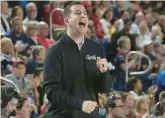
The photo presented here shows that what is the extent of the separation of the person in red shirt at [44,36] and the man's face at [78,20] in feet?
18.5

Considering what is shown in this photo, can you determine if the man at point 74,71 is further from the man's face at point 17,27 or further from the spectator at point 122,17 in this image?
the spectator at point 122,17

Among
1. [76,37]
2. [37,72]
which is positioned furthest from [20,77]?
[76,37]

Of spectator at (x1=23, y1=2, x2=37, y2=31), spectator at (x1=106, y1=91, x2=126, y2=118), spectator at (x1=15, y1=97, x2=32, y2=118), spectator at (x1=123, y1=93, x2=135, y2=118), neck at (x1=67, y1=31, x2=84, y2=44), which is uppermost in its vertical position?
neck at (x1=67, y1=31, x2=84, y2=44)

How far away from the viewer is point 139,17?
14281mm

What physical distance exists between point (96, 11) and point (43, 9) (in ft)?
4.43

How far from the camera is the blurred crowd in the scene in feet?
24.6

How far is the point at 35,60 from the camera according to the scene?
9758 mm

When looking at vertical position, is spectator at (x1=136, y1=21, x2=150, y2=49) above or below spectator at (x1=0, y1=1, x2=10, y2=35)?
below

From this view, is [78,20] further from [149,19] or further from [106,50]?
[149,19]

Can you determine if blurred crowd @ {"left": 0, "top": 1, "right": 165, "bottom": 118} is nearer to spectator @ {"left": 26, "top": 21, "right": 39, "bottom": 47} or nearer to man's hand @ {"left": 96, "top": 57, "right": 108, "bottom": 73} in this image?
spectator @ {"left": 26, "top": 21, "right": 39, "bottom": 47}

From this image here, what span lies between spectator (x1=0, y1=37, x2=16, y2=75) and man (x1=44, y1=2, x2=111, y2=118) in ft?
12.6

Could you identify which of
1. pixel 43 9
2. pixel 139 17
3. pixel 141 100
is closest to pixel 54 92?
pixel 141 100

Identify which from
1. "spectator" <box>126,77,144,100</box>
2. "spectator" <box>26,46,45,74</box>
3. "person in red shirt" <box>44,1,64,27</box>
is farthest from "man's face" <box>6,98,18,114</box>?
"person in red shirt" <box>44,1,64,27</box>

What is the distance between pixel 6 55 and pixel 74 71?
4.14 metres
